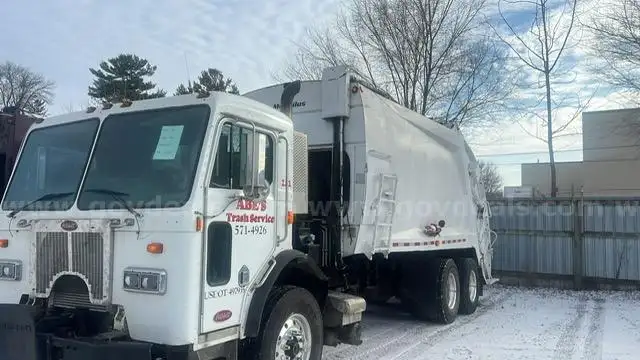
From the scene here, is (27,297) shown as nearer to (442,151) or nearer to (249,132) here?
(249,132)

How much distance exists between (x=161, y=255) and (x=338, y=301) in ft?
8.09

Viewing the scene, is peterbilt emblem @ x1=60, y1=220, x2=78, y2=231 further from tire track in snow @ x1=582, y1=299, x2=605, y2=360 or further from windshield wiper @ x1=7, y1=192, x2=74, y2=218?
tire track in snow @ x1=582, y1=299, x2=605, y2=360

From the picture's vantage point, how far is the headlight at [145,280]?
405 centimetres

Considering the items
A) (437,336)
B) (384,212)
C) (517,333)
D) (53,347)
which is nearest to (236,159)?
(53,347)

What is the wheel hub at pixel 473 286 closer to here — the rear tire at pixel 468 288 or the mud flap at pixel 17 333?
the rear tire at pixel 468 288

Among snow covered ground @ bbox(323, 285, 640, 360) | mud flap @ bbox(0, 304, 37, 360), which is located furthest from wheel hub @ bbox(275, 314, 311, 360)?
mud flap @ bbox(0, 304, 37, 360)

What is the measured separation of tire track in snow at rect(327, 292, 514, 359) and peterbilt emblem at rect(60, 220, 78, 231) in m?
3.80

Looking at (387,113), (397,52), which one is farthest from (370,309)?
(397,52)

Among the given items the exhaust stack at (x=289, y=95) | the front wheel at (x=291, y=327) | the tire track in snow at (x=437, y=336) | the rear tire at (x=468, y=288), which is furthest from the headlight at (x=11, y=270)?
the rear tire at (x=468, y=288)

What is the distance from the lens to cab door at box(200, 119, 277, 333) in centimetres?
429

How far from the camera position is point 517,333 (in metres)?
8.19

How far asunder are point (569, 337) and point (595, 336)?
429 millimetres

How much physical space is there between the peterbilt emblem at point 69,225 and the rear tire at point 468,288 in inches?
284

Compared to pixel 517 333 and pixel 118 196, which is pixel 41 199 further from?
pixel 517 333
